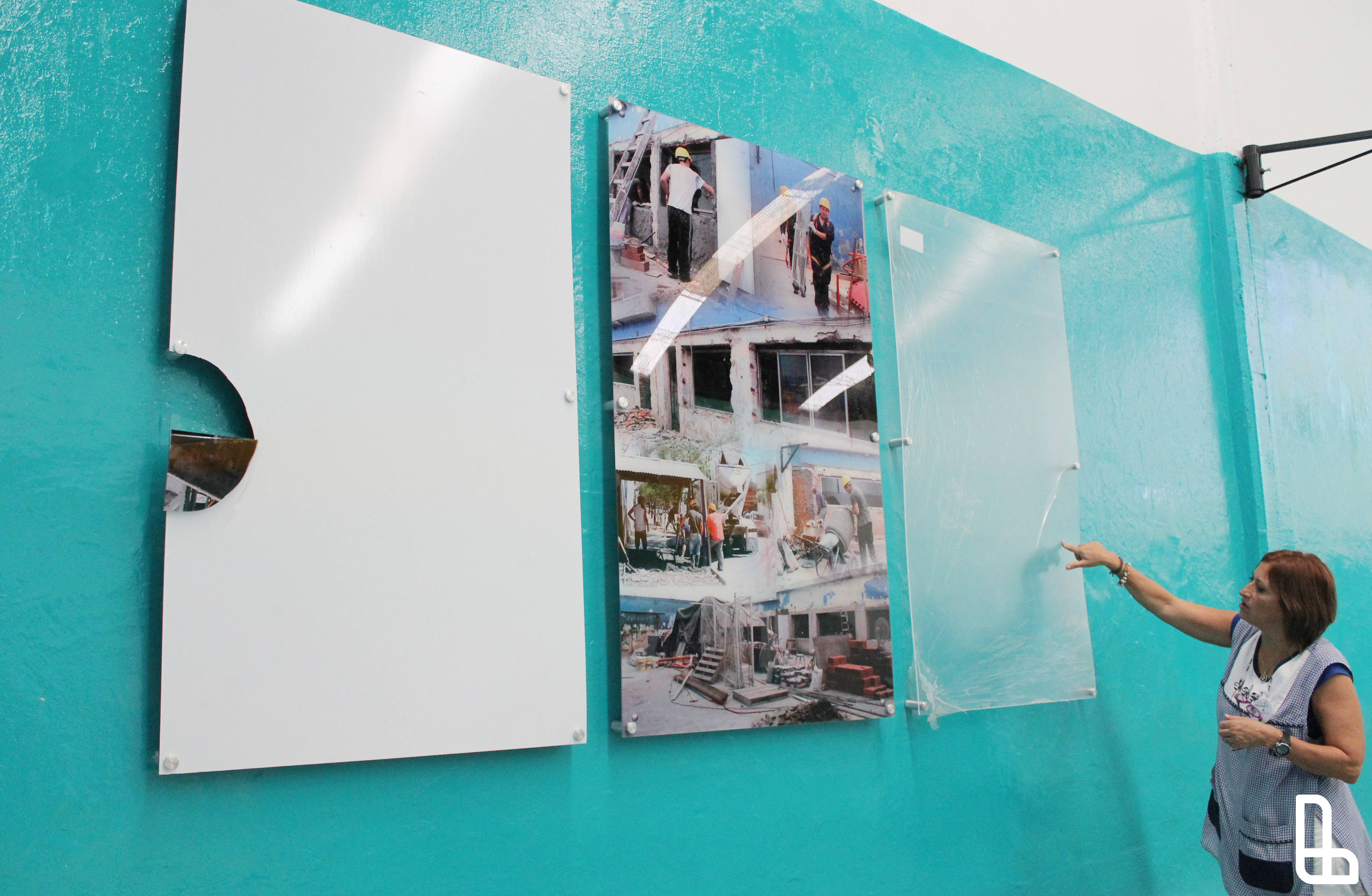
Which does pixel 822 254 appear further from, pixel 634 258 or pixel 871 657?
pixel 871 657

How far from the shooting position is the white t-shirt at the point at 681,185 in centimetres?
163

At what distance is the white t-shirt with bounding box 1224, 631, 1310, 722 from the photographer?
1754 mm

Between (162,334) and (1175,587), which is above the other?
(162,334)

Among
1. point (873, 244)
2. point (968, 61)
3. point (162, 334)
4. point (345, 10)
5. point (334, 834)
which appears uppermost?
point (968, 61)

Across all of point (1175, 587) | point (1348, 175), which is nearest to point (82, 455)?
point (1175, 587)

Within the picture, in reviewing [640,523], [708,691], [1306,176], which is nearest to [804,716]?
[708,691]

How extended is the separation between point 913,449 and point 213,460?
129 centimetres

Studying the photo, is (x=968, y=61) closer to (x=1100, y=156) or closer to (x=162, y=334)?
(x=1100, y=156)

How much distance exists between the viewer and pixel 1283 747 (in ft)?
5.51

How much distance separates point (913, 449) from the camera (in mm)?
1934

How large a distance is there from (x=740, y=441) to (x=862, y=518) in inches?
12.5

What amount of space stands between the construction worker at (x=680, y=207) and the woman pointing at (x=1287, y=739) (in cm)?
122

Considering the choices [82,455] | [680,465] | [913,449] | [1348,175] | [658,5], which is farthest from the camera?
[1348,175]

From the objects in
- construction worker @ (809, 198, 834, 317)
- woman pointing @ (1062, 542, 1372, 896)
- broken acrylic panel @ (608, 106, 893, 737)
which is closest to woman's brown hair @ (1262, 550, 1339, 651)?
woman pointing @ (1062, 542, 1372, 896)
